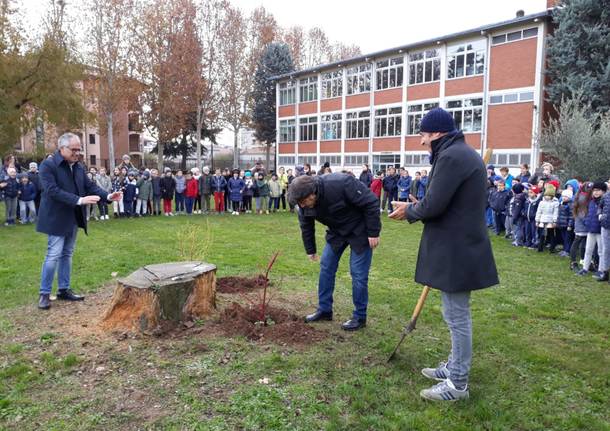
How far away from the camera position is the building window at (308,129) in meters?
43.8

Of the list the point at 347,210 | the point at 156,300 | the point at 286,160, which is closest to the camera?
the point at 156,300

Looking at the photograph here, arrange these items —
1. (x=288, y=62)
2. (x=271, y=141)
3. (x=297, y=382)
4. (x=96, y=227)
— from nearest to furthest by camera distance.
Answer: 1. (x=297, y=382)
2. (x=96, y=227)
3. (x=288, y=62)
4. (x=271, y=141)

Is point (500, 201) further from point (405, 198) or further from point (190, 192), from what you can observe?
point (190, 192)

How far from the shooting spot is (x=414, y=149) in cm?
3438

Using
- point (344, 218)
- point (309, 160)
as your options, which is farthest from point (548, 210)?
point (309, 160)

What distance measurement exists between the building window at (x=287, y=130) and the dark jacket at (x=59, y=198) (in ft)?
134

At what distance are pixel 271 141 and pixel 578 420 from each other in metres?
47.9

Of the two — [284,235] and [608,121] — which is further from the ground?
[608,121]

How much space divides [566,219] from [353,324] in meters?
7.52

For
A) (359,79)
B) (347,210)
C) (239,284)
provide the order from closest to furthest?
1. (347,210)
2. (239,284)
3. (359,79)

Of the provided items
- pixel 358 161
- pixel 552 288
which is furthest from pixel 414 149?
pixel 552 288

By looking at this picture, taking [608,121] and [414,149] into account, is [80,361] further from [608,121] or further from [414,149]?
[414,149]

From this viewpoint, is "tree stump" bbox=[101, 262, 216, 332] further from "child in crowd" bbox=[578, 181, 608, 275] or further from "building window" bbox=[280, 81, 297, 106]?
"building window" bbox=[280, 81, 297, 106]

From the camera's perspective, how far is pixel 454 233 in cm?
367
